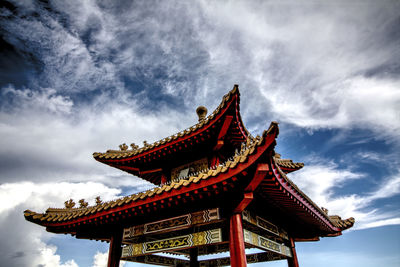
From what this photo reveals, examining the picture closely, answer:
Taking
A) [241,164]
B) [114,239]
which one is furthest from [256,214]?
[114,239]

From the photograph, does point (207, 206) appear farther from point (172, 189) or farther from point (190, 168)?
point (190, 168)

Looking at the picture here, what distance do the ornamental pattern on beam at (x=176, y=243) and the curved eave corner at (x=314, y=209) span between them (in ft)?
7.24

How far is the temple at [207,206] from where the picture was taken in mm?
5902

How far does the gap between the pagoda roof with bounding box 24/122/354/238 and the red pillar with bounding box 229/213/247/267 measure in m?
0.94

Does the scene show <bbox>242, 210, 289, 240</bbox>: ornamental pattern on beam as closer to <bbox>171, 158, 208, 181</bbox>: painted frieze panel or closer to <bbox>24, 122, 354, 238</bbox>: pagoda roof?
<bbox>24, 122, 354, 238</bbox>: pagoda roof

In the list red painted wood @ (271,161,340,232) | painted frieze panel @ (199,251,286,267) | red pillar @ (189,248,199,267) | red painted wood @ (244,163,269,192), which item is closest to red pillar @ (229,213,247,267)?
red painted wood @ (244,163,269,192)

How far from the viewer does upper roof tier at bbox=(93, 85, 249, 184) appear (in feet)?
27.3

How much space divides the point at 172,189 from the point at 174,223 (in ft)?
4.22

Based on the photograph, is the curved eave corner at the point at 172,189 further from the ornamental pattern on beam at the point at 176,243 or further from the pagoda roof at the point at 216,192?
the ornamental pattern on beam at the point at 176,243

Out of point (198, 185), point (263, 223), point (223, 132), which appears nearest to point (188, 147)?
point (223, 132)

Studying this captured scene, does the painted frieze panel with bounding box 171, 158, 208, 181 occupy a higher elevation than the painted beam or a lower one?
lower

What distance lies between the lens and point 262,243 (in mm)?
7328

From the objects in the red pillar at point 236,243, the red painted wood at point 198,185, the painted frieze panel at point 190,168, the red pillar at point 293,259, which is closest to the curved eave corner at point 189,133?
the painted frieze panel at point 190,168

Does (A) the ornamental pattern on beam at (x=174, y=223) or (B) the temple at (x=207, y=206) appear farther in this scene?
(A) the ornamental pattern on beam at (x=174, y=223)
